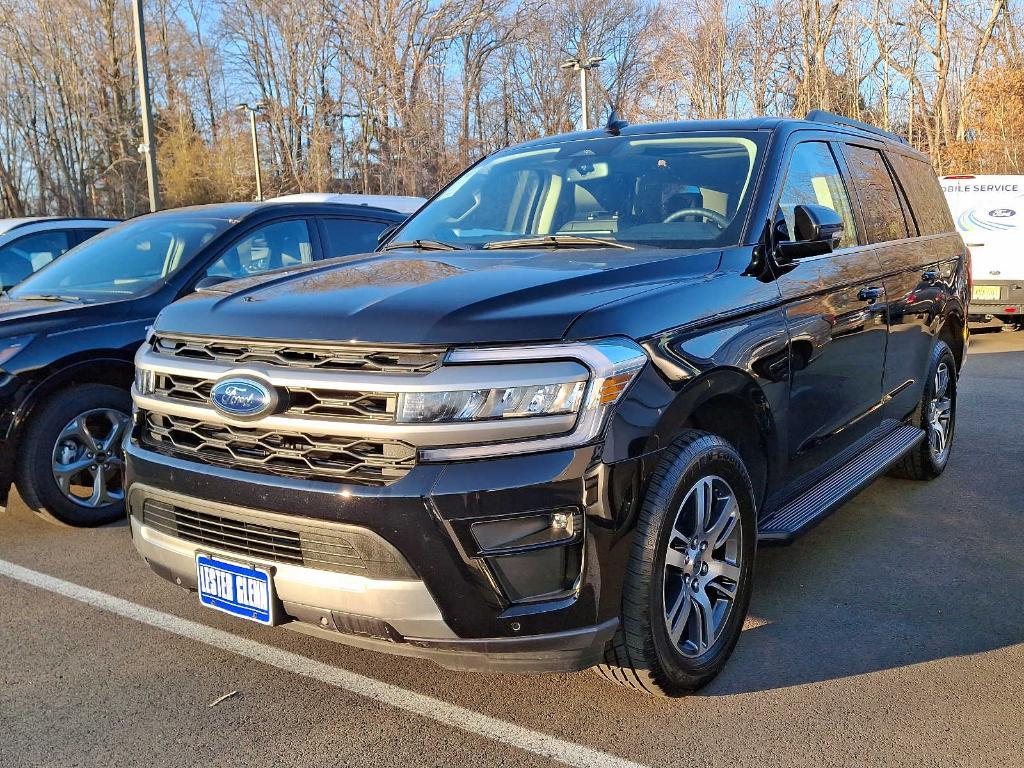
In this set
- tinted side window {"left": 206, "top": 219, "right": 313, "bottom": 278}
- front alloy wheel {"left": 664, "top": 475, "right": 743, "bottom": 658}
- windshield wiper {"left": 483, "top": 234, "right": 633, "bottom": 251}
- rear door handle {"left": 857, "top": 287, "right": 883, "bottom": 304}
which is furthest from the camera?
tinted side window {"left": 206, "top": 219, "right": 313, "bottom": 278}

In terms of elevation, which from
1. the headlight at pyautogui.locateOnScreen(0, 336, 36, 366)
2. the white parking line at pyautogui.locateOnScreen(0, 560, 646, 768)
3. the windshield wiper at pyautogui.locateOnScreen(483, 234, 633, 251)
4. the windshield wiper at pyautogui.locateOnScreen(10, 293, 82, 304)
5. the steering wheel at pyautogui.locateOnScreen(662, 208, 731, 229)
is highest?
the steering wheel at pyautogui.locateOnScreen(662, 208, 731, 229)

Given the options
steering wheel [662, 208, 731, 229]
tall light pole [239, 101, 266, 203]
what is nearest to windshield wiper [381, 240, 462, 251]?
steering wheel [662, 208, 731, 229]

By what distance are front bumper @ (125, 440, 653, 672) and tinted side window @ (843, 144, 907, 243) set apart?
2.59m

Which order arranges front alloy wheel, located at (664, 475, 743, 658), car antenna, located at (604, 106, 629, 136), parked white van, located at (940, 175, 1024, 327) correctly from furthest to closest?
parked white van, located at (940, 175, 1024, 327) → car antenna, located at (604, 106, 629, 136) → front alloy wheel, located at (664, 475, 743, 658)

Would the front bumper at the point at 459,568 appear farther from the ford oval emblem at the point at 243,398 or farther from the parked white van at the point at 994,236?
the parked white van at the point at 994,236

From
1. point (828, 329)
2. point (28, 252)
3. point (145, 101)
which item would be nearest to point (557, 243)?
point (828, 329)

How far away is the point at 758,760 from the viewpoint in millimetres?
2664

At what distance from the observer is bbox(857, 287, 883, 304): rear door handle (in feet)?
13.6

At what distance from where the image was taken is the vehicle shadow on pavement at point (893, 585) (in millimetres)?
3309

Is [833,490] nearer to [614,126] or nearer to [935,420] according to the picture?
[614,126]

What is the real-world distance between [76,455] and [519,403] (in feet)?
11.0

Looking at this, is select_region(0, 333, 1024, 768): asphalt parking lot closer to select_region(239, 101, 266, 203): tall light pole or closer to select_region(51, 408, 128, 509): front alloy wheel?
select_region(51, 408, 128, 509): front alloy wheel

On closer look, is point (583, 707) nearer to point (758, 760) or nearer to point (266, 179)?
point (758, 760)

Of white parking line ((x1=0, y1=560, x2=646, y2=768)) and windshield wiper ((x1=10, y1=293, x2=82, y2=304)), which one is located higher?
windshield wiper ((x1=10, y1=293, x2=82, y2=304))
